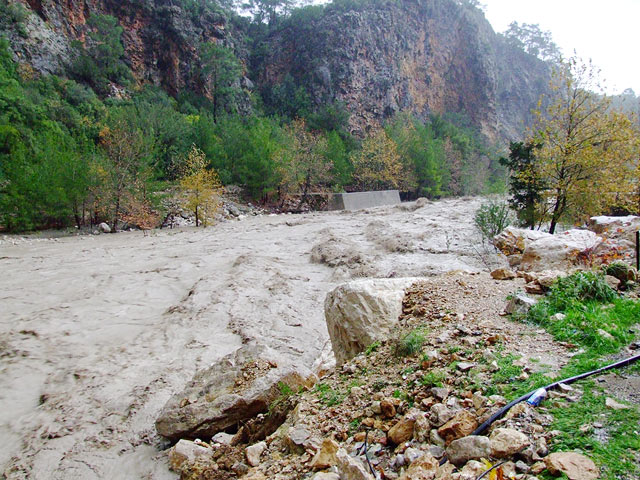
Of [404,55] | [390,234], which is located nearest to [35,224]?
[390,234]

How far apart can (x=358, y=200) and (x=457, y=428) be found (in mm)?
33948

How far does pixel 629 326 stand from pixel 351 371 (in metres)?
2.74

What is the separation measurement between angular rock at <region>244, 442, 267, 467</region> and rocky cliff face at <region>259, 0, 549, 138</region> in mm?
57214

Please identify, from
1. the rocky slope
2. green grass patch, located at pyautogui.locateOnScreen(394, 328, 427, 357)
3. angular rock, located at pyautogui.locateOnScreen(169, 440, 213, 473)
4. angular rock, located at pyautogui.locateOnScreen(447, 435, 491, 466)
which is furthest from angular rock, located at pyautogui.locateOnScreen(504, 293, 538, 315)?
the rocky slope

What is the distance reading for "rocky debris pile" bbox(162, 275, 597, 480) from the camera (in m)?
2.26

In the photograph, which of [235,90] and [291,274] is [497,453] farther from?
[235,90]

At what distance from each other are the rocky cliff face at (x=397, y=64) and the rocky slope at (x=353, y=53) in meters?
0.19

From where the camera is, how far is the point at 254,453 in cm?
331

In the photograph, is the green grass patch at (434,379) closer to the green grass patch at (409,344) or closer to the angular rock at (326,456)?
the green grass patch at (409,344)

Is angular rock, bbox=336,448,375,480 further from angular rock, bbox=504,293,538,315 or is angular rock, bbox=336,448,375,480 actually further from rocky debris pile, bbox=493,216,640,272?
rocky debris pile, bbox=493,216,640,272

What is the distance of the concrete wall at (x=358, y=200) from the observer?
3475 cm

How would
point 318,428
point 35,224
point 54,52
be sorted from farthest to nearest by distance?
point 54,52 < point 35,224 < point 318,428

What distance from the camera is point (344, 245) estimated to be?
50.6 feet

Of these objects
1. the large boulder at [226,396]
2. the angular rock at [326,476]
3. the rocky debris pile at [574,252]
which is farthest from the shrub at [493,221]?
the angular rock at [326,476]
